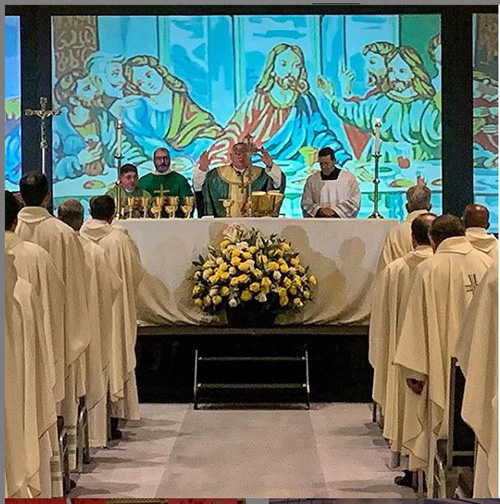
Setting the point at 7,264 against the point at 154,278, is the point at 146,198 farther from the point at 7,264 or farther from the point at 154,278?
the point at 7,264

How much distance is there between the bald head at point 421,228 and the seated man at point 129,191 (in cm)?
118

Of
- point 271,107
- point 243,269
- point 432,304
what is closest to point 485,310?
point 432,304

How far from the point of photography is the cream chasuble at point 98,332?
555 cm

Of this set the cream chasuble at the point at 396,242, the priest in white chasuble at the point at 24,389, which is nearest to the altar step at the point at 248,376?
the cream chasuble at the point at 396,242

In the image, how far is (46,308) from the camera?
5289 millimetres

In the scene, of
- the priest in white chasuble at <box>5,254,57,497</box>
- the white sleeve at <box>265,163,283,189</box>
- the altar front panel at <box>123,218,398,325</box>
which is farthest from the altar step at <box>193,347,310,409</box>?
the priest in white chasuble at <box>5,254,57,497</box>

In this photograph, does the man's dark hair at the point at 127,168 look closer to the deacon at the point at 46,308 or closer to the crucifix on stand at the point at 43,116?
the crucifix on stand at the point at 43,116

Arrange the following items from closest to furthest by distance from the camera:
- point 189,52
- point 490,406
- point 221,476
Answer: point 490,406
point 221,476
point 189,52

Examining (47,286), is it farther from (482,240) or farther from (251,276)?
(482,240)

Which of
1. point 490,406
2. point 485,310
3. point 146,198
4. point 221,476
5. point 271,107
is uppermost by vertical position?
point 271,107

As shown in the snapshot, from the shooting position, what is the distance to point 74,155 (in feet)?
17.7

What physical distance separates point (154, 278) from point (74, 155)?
643 millimetres

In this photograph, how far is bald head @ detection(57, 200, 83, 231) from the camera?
17.6 ft

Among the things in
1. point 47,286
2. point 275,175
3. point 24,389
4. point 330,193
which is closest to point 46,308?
point 47,286
